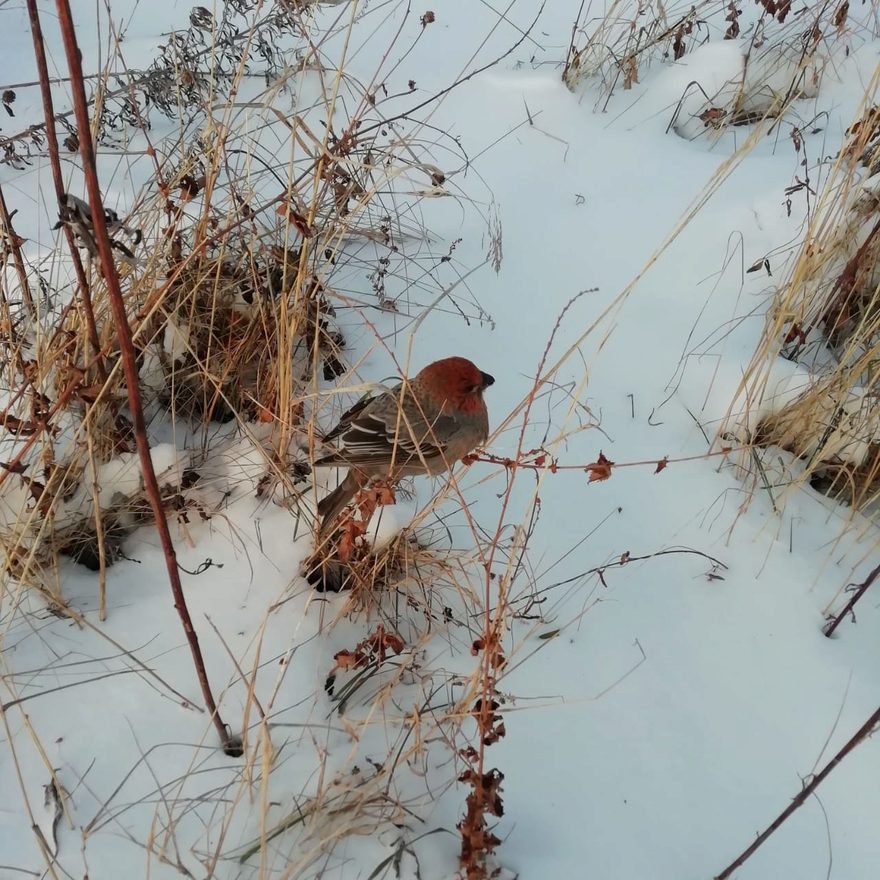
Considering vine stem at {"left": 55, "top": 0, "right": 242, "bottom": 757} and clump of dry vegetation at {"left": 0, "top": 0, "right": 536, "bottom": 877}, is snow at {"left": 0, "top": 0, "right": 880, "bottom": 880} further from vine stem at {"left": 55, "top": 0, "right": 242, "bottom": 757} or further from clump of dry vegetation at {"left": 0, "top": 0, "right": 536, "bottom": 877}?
vine stem at {"left": 55, "top": 0, "right": 242, "bottom": 757}

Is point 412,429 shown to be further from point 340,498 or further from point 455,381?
point 340,498

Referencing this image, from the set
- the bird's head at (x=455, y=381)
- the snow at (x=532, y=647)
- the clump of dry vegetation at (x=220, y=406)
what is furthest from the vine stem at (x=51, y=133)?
the bird's head at (x=455, y=381)

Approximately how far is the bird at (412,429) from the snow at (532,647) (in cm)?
15

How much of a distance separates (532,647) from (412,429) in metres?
0.79

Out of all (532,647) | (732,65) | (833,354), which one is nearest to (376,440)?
(532,647)

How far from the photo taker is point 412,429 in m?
2.38

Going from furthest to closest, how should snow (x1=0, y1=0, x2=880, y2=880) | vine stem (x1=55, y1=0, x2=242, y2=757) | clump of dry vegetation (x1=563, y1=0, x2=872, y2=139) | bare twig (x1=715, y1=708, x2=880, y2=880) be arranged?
1. clump of dry vegetation (x1=563, y1=0, x2=872, y2=139)
2. snow (x1=0, y1=0, x2=880, y2=880)
3. bare twig (x1=715, y1=708, x2=880, y2=880)
4. vine stem (x1=55, y1=0, x2=242, y2=757)

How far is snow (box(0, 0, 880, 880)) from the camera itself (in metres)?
1.63

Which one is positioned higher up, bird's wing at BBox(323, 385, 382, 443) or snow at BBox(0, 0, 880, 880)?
bird's wing at BBox(323, 385, 382, 443)

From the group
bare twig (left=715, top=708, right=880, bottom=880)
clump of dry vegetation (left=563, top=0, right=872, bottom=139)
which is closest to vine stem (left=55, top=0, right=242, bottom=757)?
bare twig (left=715, top=708, right=880, bottom=880)

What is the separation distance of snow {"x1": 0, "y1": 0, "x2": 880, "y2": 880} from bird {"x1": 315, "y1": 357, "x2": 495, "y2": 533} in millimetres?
149

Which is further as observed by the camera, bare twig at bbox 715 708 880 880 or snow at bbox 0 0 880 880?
snow at bbox 0 0 880 880

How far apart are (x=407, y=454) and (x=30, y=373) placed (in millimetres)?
1189

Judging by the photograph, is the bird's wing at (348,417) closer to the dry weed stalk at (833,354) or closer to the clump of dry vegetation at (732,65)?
the dry weed stalk at (833,354)
